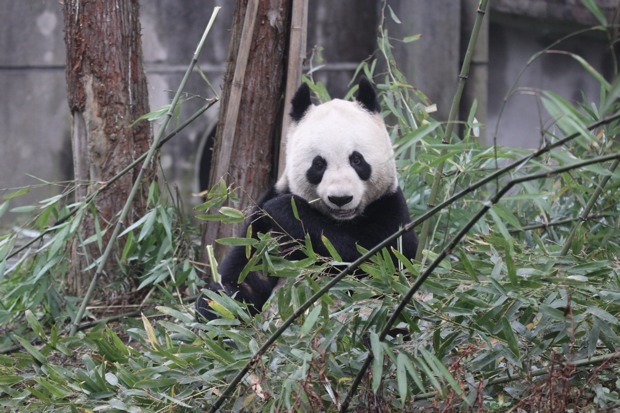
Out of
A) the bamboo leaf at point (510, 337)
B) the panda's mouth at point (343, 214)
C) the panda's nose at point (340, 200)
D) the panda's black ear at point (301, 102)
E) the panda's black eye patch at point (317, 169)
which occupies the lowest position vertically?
the bamboo leaf at point (510, 337)

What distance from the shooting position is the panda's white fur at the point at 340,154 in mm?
2965

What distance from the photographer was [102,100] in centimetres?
390

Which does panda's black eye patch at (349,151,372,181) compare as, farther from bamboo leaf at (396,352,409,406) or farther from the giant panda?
bamboo leaf at (396,352,409,406)

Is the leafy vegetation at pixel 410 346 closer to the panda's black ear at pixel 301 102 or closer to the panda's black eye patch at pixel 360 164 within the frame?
the panda's black eye patch at pixel 360 164

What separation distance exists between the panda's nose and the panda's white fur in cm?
1

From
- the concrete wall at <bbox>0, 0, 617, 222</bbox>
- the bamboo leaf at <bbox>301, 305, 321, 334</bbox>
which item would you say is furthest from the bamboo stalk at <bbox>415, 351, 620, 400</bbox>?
the concrete wall at <bbox>0, 0, 617, 222</bbox>

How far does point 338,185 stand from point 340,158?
139 mm

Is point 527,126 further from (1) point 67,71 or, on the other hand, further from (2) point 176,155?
(1) point 67,71

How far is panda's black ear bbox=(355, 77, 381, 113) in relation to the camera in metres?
3.21

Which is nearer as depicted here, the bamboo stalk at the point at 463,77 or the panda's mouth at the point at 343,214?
the bamboo stalk at the point at 463,77

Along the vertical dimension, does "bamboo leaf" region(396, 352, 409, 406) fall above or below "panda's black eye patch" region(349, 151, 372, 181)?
below

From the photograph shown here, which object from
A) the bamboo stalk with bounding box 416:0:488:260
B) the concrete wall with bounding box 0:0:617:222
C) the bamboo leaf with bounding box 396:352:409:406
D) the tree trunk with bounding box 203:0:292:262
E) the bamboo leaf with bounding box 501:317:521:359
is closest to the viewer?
the bamboo leaf with bounding box 396:352:409:406

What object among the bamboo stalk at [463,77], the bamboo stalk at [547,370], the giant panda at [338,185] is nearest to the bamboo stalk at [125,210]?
the giant panda at [338,185]

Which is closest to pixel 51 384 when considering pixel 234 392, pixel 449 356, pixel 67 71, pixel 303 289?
pixel 234 392
